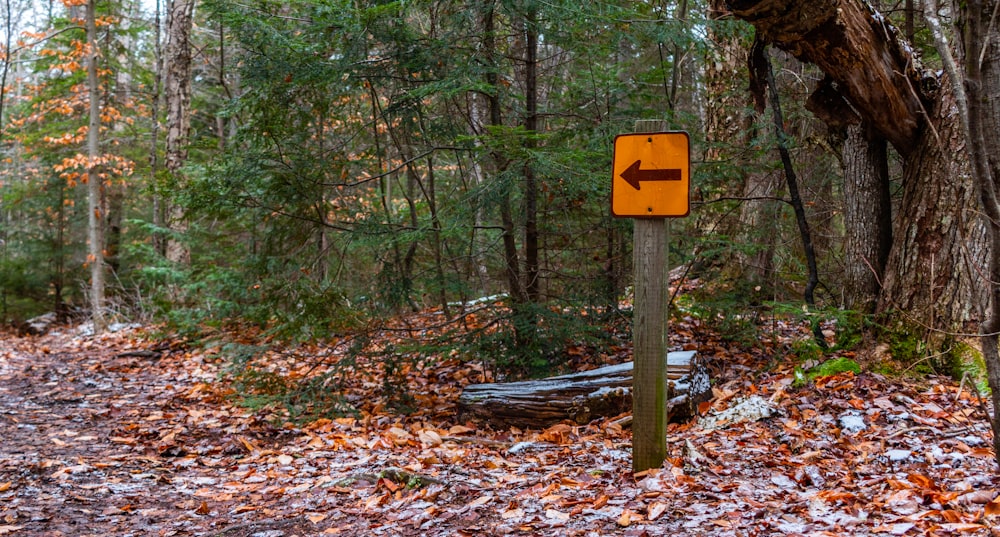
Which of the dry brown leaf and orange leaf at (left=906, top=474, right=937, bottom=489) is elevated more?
orange leaf at (left=906, top=474, right=937, bottom=489)

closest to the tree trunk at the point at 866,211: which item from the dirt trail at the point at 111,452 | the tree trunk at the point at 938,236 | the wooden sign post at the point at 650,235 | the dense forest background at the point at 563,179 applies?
the dense forest background at the point at 563,179

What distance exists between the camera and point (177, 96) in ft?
43.2

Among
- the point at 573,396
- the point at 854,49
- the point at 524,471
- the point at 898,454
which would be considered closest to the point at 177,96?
the point at 573,396

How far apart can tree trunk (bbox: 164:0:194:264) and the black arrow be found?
11.3m

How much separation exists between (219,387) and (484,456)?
4.91 meters

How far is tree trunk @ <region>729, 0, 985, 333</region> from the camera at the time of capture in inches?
206

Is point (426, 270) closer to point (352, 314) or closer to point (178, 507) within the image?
point (352, 314)

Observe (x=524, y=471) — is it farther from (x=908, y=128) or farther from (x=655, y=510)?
(x=908, y=128)

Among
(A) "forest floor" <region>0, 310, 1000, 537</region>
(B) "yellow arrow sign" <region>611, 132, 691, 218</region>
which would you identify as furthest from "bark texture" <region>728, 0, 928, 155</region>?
(A) "forest floor" <region>0, 310, 1000, 537</region>

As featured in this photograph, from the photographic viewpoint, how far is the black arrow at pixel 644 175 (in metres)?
3.95

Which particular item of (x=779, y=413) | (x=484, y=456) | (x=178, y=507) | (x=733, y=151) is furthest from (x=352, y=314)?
(x=733, y=151)

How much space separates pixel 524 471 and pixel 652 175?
7.70 ft

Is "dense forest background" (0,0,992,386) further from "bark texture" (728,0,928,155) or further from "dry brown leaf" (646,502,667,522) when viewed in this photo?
"dry brown leaf" (646,502,667,522)

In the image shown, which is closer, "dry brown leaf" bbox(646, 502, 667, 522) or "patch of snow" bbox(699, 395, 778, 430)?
"dry brown leaf" bbox(646, 502, 667, 522)
